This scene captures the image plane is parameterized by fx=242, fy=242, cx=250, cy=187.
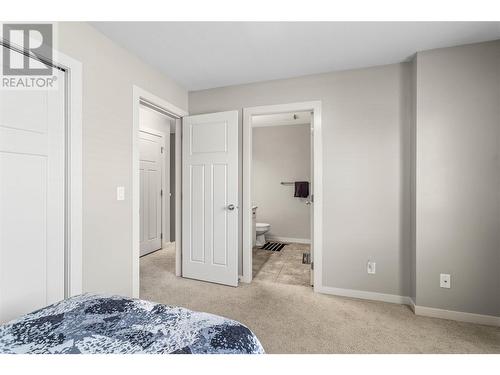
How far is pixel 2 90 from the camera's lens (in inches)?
54.6

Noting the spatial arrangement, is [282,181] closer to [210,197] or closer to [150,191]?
[210,197]

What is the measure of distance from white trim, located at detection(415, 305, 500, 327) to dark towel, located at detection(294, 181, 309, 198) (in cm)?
275

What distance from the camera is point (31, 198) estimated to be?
151 cm

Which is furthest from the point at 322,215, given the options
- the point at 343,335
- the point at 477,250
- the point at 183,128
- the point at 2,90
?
the point at 2,90

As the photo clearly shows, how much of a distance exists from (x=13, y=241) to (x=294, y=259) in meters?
3.27

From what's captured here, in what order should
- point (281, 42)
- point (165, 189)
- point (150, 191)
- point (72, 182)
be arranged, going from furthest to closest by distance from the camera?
1. point (165, 189)
2. point (150, 191)
3. point (281, 42)
4. point (72, 182)

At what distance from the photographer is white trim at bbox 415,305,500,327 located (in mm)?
2016

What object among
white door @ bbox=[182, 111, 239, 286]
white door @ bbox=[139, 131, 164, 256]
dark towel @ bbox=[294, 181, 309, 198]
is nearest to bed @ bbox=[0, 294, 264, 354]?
white door @ bbox=[182, 111, 239, 286]

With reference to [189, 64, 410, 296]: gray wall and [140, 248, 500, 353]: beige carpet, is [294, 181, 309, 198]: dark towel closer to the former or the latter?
[189, 64, 410, 296]: gray wall

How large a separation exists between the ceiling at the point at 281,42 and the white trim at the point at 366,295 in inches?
90.6

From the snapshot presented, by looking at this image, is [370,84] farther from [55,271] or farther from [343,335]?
[55,271]

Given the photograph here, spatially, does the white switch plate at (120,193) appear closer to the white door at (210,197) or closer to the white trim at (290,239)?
the white door at (210,197)

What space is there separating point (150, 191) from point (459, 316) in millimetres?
4196

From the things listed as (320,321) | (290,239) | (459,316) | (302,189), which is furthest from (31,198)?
(290,239)
